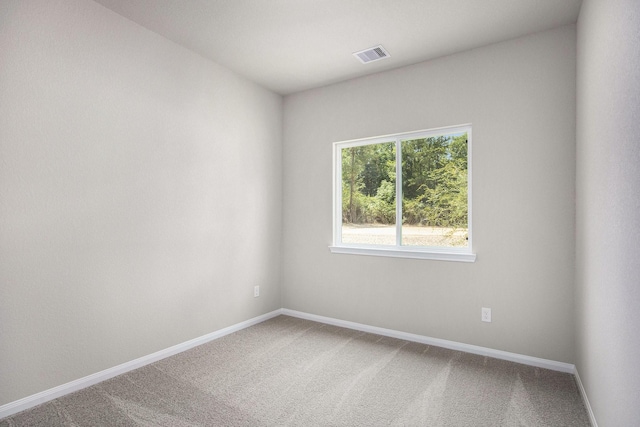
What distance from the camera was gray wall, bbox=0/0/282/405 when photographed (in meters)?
2.13

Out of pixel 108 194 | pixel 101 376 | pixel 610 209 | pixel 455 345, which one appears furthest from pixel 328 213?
pixel 610 209

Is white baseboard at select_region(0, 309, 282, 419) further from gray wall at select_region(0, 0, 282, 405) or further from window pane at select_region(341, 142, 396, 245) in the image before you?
window pane at select_region(341, 142, 396, 245)

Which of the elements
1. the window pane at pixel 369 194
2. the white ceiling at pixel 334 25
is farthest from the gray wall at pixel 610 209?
the window pane at pixel 369 194

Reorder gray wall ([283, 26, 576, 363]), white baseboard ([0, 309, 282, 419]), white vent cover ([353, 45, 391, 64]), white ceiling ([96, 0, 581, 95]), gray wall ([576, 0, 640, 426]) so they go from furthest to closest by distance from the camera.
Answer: white vent cover ([353, 45, 391, 64])
gray wall ([283, 26, 576, 363])
white ceiling ([96, 0, 581, 95])
white baseboard ([0, 309, 282, 419])
gray wall ([576, 0, 640, 426])

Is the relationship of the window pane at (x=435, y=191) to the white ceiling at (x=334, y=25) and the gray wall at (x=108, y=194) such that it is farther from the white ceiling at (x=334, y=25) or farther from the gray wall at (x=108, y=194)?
the gray wall at (x=108, y=194)

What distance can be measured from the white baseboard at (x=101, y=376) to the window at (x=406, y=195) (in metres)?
1.56

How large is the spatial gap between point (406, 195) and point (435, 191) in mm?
295

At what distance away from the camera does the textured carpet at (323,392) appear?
6.73ft

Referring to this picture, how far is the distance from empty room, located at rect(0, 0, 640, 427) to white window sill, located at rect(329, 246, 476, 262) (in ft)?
0.10

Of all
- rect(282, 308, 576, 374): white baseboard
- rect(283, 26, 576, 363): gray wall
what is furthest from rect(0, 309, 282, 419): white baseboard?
rect(283, 26, 576, 363): gray wall

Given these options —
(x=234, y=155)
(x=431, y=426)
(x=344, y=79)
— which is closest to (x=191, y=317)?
(x=234, y=155)

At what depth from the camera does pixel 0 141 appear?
2039mm

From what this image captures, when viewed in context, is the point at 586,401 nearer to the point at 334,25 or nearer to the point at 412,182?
the point at 412,182

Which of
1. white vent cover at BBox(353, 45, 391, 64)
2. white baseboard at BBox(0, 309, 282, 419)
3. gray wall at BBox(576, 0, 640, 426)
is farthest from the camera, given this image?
white vent cover at BBox(353, 45, 391, 64)
